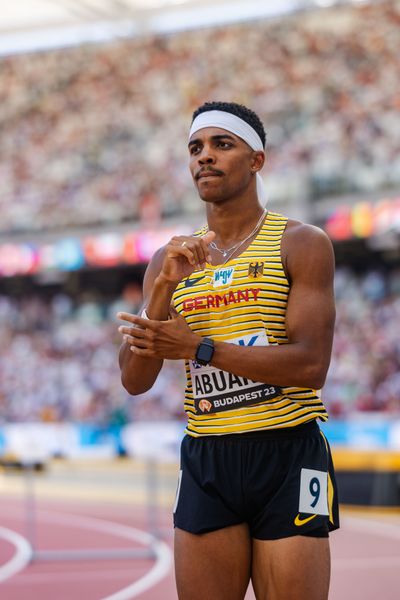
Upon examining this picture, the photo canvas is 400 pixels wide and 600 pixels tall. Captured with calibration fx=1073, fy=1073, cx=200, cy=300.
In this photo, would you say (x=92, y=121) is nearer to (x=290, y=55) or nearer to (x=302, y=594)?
(x=290, y=55)

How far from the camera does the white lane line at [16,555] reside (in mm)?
10062

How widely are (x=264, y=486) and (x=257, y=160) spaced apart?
108cm

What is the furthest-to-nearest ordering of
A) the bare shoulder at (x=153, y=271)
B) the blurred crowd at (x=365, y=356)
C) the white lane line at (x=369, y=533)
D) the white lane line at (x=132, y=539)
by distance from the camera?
the blurred crowd at (x=365, y=356) → the white lane line at (x=369, y=533) → the white lane line at (x=132, y=539) → the bare shoulder at (x=153, y=271)

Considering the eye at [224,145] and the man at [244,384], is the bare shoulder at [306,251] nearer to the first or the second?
the man at [244,384]

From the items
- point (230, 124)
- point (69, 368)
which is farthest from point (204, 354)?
point (69, 368)

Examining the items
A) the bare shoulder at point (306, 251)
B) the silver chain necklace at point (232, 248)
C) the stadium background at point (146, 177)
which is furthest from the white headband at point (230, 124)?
the stadium background at point (146, 177)

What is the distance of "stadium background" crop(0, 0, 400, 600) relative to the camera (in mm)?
19422

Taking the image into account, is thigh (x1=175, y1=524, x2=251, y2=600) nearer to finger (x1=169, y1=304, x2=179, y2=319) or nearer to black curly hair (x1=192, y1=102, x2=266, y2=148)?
finger (x1=169, y1=304, x2=179, y2=319)

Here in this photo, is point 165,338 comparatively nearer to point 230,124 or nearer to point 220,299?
point 220,299

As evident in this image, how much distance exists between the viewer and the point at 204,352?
3.23 metres

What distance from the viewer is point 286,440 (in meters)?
3.35

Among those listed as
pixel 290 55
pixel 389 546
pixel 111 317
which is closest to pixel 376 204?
pixel 290 55

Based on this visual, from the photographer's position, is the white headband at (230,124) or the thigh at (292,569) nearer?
the thigh at (292,569)

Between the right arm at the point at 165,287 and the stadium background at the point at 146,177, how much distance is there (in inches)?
471
